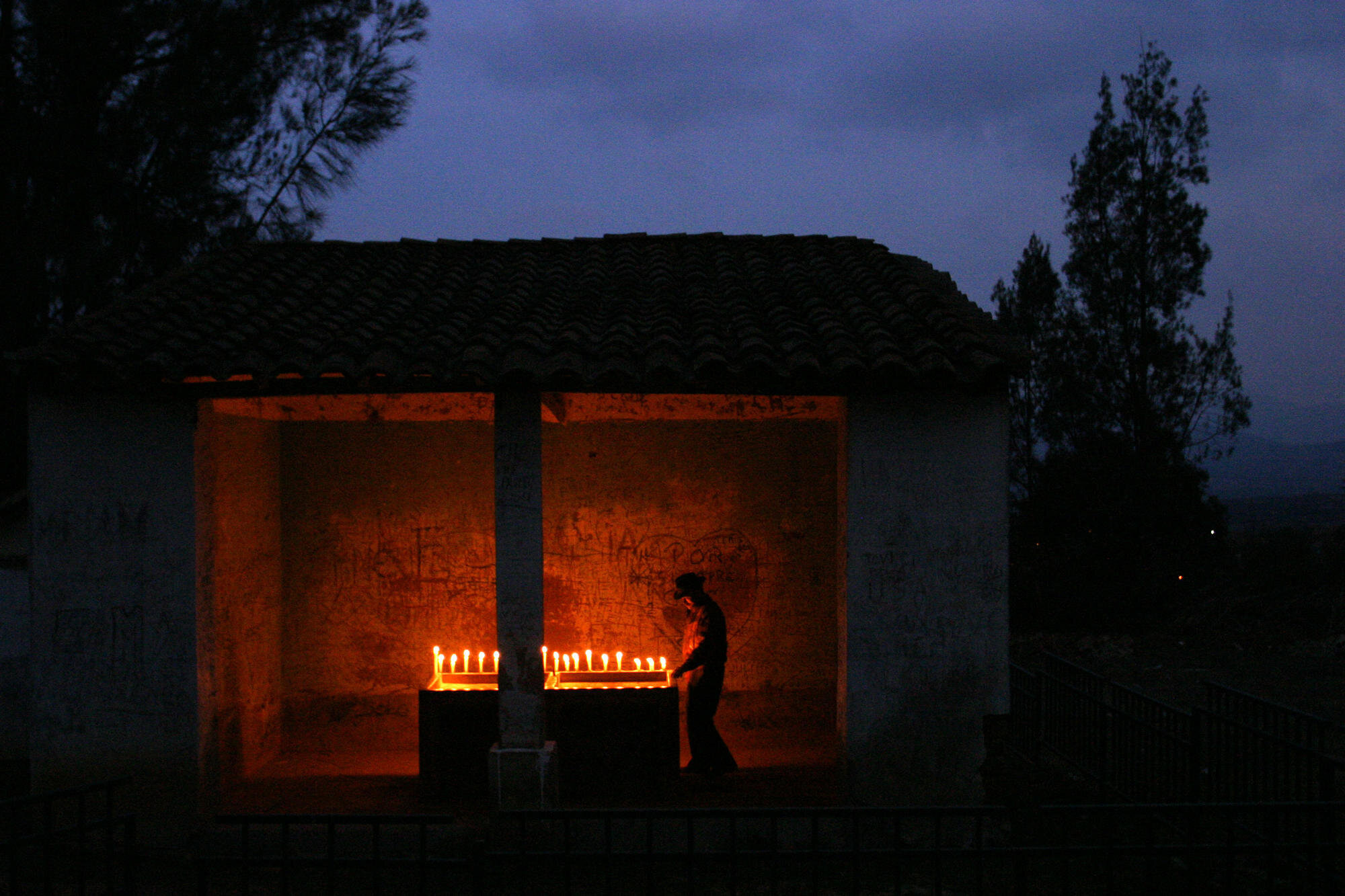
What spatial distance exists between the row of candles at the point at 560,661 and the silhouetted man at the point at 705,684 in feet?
1.78

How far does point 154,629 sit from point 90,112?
10.6 meters

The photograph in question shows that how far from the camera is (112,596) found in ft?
25.4

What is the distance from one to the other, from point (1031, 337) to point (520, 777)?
1745cm

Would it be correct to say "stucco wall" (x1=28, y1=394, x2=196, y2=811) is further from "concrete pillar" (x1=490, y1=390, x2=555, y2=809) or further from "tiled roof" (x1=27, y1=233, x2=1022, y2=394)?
"concrete pillar" (x1=490, y1=390, x2=555, y2=809)

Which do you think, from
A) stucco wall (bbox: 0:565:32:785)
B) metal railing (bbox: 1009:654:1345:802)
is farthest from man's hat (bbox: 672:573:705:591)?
stucco wall (bbox: 0:565:32:785)

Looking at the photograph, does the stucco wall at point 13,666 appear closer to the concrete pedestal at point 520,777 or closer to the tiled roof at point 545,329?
the tiled roof at point 545,329

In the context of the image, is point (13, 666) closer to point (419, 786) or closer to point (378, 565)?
point (378, 565)

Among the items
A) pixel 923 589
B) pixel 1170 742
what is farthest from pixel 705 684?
pixel 1170 742

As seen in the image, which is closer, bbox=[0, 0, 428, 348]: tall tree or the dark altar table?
the dark altar table

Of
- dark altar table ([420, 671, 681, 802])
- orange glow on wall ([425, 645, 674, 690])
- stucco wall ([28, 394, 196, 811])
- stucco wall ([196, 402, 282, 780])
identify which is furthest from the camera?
→ orange glow on wall ([425, 645, 674, 690])

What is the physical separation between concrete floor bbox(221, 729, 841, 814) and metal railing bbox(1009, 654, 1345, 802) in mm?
2171

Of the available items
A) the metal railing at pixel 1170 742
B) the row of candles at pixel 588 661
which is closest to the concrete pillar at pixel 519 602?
the row of candles at pixel 588 661

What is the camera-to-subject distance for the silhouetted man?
8.95 m

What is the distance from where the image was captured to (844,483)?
309 inches
